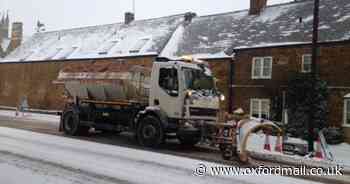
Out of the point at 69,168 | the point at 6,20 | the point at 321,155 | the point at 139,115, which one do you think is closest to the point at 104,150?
the point at 139,115

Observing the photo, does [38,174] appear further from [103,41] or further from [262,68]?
[103,41]

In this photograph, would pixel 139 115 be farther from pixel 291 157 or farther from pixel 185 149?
pixel 291 157

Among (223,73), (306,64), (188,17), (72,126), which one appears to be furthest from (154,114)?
(188,17)

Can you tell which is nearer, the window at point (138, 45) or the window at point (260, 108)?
the window at point (260, 108)

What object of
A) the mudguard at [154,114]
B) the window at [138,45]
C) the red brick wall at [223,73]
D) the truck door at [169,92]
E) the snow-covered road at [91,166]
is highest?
the window at [138,45]

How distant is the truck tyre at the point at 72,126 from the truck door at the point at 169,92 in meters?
4.03

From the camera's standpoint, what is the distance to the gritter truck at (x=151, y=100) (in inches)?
591

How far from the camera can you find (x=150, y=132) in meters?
15.3

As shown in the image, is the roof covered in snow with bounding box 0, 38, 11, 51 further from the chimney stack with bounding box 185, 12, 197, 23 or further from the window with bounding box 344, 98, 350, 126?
the window with bounding box 344, 98, 350, 126

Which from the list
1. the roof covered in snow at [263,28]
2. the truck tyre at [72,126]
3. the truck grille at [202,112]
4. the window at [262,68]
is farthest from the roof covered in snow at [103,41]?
the truck grille at [202,112]

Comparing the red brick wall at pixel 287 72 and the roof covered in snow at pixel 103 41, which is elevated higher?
the roof covered in snow at pixel 103 41

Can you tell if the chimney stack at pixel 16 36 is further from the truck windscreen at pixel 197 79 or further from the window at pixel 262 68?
the truck windscreen at pixel 197 79

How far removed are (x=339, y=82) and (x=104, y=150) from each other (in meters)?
14.3

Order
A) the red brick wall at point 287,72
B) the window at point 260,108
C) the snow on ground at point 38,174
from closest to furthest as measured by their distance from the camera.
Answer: the snow on ground at point 38,174
the red brick wall at point 287,72
the window at point 260,108
